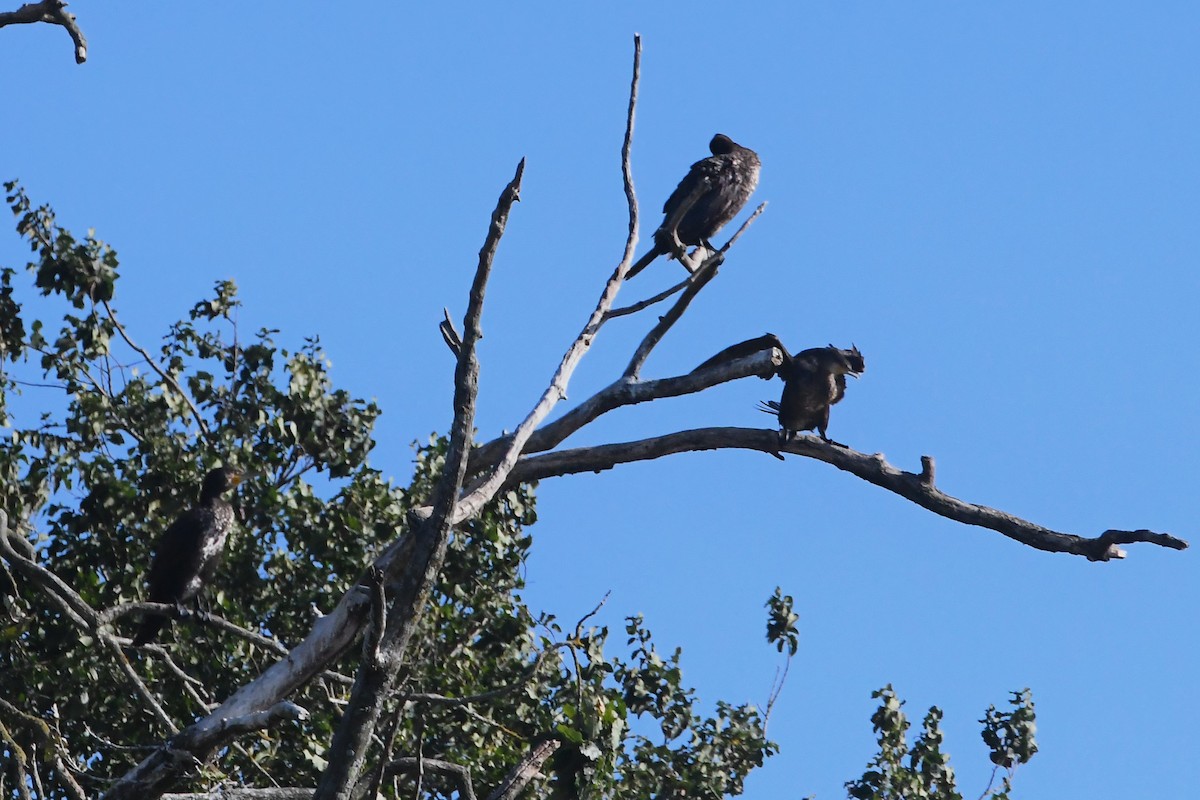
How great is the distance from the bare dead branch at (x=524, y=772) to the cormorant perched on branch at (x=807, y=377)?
5.77 ft

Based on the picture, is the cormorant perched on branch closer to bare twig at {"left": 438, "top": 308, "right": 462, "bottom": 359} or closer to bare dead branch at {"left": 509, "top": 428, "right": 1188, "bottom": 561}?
bare dead branch at {"left": 509, "top": 428, "right": 1188, "bottom": 561}

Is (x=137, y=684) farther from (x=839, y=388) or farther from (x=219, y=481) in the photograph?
(x=839, y=388)

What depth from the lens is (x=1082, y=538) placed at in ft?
17.4

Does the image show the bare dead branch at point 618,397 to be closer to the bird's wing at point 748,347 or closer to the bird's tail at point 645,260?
the bird's wing at point 748,347

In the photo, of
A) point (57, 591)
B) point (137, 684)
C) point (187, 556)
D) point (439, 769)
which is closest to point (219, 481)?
point (187, 556)

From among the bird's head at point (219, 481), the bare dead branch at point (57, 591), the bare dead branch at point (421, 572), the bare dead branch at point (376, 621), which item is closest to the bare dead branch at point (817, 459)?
the bare dead branch at point (57, 591)

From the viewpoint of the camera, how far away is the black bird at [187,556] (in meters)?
6.81

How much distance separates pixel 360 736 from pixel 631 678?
367 cm

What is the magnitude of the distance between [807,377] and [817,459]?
2.26ft

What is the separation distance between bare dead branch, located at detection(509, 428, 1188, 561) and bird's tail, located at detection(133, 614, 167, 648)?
73.0 inches

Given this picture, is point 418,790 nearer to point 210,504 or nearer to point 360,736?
point 360,736

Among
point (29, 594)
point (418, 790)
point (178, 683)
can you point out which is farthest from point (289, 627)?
point (418, 790)

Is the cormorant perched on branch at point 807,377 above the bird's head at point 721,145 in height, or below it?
below

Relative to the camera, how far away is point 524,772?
16.0ft
